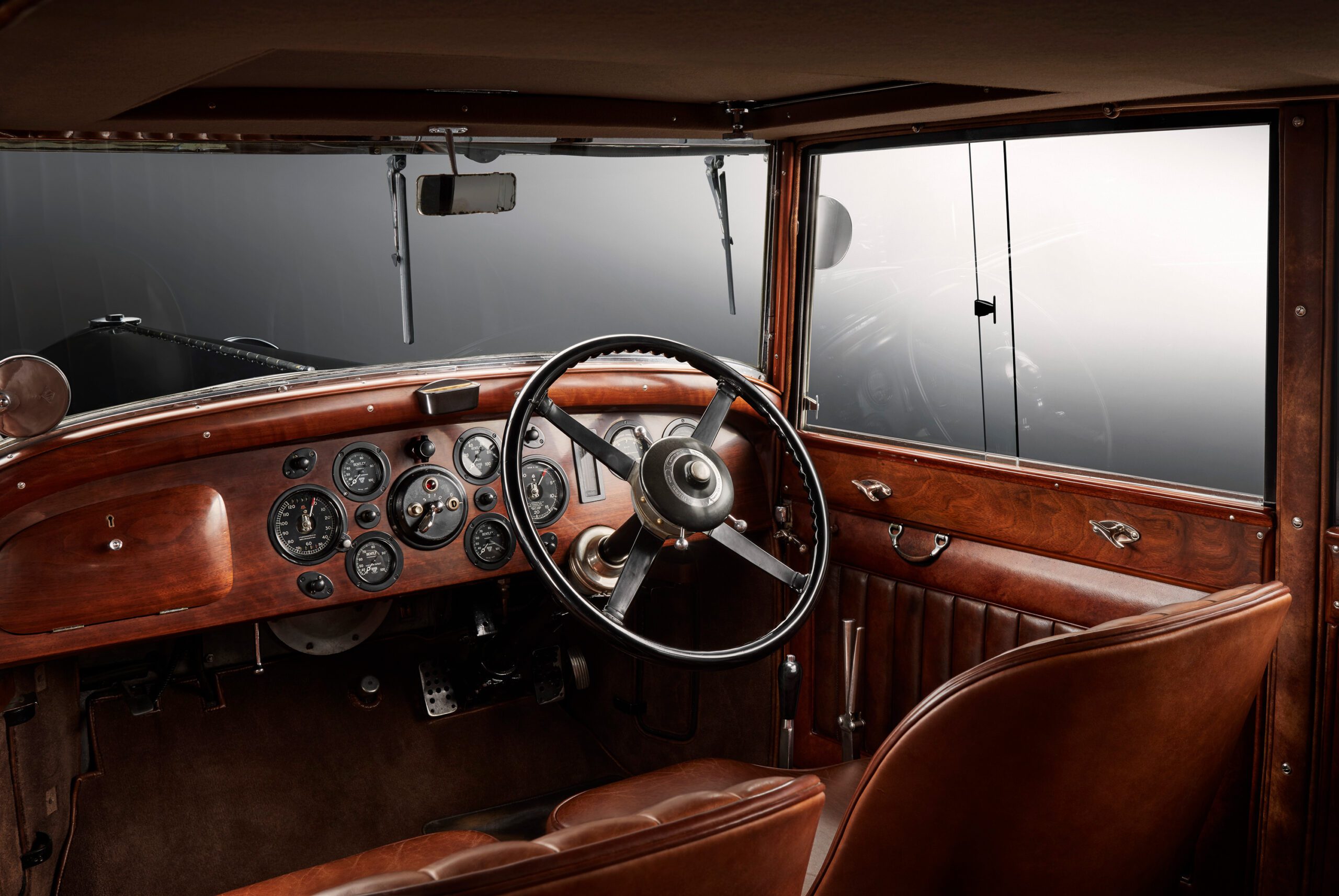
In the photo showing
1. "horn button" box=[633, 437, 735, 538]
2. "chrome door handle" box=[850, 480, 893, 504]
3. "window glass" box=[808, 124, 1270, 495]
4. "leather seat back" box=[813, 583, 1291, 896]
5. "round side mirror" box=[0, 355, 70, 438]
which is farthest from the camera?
"chrome door handle" box=[850, 480, 893, 504]

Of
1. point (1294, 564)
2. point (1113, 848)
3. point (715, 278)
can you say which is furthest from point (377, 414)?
point (1294, 564)

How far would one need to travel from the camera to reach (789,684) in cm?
238

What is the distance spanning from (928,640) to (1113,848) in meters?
0.96

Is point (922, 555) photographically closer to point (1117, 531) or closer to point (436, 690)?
point (1117, 531)

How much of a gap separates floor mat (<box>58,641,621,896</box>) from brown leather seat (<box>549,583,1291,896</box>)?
1.81 meters

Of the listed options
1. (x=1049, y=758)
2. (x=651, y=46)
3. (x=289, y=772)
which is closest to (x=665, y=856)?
(x=1049, y=758)

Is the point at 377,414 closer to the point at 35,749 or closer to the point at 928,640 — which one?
the point at 35,749

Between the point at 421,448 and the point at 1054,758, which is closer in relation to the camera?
the point at 1054,758

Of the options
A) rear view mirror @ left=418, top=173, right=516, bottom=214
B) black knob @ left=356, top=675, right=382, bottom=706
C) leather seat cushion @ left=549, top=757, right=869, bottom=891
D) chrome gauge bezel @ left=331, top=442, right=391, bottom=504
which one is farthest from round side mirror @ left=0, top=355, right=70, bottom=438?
black knob @ left=356, top=675, right=382, bottom=706

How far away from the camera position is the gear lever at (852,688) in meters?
2.49

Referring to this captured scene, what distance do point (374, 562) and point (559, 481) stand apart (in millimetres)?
482

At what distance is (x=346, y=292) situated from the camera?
2.41 meters

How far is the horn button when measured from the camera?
2.14 metres

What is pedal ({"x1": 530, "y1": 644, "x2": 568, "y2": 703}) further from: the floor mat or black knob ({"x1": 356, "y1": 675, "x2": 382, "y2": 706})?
black knob ({"x1": 356, "y1": 675, "x2": 382, "y2": 706})
